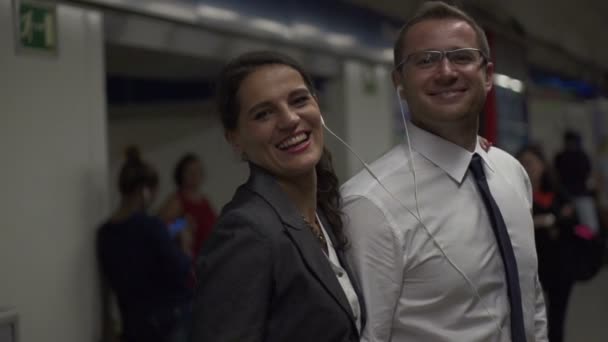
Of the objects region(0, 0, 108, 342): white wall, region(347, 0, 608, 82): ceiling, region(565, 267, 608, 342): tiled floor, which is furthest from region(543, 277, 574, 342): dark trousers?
region(0, 0, 108, 342): white wall

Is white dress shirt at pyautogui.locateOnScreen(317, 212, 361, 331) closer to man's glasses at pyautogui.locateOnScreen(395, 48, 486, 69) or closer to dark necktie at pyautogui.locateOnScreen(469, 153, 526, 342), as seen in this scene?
dark necktie at pyautogui.locateOnScreen(469, 153, 526, 342)

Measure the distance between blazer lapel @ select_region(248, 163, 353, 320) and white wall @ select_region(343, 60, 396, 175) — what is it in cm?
451

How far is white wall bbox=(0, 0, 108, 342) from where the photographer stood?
299 centimetres

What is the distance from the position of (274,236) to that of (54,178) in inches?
82.4

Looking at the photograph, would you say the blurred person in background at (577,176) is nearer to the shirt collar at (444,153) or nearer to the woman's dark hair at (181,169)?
the woman's dark hair at (181,169)

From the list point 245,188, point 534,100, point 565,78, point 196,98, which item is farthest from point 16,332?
point 565,78

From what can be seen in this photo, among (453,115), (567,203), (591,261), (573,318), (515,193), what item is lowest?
(573,318)

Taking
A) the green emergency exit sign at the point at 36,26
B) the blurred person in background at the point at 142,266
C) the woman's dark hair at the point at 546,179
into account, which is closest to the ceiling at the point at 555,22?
the woman's dark hair at the point at 546,179

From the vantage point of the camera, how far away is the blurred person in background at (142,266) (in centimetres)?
340

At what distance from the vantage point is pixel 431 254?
1675 mm

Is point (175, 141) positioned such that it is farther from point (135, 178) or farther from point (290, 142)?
point (290, 142)

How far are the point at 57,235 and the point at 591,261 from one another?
3.00m

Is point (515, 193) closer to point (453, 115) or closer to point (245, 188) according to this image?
point (453, 115)

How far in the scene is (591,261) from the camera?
423cm
